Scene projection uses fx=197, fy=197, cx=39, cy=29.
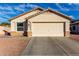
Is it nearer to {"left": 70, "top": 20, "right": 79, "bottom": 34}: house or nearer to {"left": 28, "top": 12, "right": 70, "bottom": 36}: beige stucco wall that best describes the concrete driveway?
{"left": 28, "top": 12, "right": 70, "bottom": 36}: beige stucco wall

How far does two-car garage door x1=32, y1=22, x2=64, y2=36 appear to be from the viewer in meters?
27.6

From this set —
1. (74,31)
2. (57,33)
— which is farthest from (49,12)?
(74,31)

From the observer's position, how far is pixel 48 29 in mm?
27688

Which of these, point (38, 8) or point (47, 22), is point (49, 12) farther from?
point (38, 8)

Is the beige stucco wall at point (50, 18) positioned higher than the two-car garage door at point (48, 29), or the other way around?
the beige stucco wall at point (50, 18)

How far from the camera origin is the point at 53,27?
27.7 meters

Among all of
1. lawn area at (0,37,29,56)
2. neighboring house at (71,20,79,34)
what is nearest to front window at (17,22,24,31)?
lawn area at (0,37,29,56)

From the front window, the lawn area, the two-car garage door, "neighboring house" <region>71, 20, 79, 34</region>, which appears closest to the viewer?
the lawn area

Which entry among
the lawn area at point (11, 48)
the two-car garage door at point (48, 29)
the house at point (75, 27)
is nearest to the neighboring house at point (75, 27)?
the house at point (75, 27)

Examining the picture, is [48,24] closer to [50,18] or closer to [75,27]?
[50,18]

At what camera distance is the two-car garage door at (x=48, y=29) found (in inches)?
1087

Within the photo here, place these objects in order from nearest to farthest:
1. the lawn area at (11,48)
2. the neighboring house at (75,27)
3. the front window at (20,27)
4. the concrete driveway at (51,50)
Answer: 1. the concrete driveway at (51,50)
2. the lawn area at (11,48)
3. the front window at (20,27)
4. the neighboring house at (75,27)

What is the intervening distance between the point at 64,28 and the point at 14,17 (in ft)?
25.5

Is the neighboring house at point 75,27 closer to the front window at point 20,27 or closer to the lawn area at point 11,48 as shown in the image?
the front window at point 20,27
